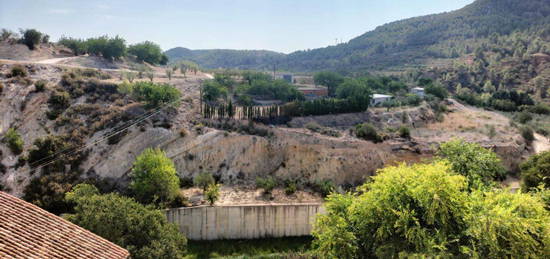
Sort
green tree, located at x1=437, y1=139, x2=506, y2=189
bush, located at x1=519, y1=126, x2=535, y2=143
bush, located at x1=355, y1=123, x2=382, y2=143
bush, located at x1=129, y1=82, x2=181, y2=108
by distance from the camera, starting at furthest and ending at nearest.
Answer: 1. bush, located at x1=519, y1=126, x2=535, y2=143
2. bush, located at x1=355, y1=123, x2=382, y2=143
3. bush, located at x1=129, y1=82, x2=181, y2=108
4. green tree, located at x1=437, y1=139, x2=506, y2=189

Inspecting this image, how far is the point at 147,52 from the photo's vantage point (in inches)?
3127

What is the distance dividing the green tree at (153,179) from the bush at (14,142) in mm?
15228

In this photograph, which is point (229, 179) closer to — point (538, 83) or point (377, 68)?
point (538, 83)

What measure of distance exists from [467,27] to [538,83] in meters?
85.2

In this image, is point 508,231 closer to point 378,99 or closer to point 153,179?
point 153,179

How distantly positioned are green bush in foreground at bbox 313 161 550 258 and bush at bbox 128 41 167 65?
242ft

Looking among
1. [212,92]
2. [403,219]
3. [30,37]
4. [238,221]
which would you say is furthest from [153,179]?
[30,37]

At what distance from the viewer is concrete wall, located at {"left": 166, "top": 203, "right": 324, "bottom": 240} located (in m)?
27.0

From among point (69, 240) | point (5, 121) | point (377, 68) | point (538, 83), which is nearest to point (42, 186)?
Answer: point (5, 121)

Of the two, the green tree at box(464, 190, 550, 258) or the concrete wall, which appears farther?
the concrete wall

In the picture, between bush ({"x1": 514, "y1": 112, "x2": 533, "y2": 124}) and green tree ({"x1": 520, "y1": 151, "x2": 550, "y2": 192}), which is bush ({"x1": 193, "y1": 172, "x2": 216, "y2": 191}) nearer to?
green tree ({"x1": 520, "y1": 151, "x2": 550, "y2": 192})

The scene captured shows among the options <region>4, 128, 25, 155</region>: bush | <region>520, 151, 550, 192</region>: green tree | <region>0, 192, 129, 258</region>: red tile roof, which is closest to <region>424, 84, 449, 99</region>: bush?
<region>520, 151, 550, 192</region>: green tree

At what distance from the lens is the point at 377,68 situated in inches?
4902

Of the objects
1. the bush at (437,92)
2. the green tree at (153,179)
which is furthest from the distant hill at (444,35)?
the green tree at (153,179)
